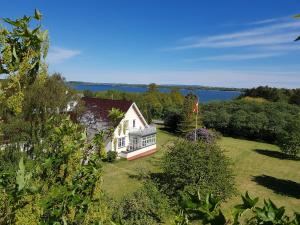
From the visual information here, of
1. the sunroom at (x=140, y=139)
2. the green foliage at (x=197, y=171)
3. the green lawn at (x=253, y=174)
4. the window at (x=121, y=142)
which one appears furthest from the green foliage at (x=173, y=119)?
the green foliage at (x=197, y=171)

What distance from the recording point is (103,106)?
40438mm

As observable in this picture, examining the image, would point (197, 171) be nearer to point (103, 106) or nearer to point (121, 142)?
point (121, 142)

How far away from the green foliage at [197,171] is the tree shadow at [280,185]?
659 centimetres

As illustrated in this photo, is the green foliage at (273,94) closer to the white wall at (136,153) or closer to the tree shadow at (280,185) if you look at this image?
the white wall at (136,153)

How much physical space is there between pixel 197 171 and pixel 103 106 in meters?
20.9

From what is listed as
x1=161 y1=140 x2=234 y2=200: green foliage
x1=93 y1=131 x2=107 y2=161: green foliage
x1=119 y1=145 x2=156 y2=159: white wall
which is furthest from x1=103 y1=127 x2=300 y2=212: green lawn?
x1=93 y1=131 x2=107 y2=161: green foliage

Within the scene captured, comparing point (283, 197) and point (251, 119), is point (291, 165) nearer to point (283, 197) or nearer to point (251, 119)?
point (283, 197)

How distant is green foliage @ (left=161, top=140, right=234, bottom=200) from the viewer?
72.2ft

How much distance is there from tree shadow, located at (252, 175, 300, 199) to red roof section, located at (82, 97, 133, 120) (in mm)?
16200

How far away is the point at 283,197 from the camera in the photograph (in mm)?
26094

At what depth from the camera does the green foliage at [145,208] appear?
53.8 feet

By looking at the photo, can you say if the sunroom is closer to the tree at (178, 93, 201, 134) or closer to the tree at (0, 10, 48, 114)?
the tree at (178, 93, 201, 134)

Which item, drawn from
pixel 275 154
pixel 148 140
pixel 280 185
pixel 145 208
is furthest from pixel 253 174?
pixel 145 208

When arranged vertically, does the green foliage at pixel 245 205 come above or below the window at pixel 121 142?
above
